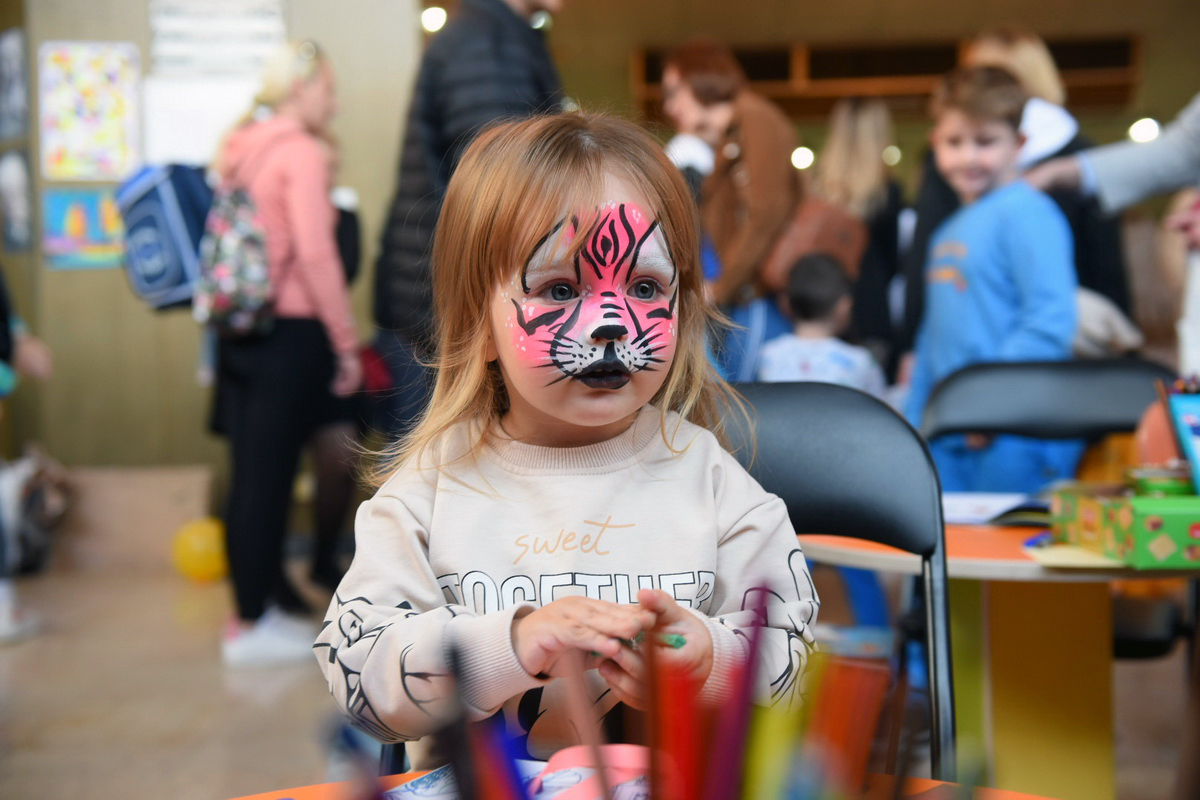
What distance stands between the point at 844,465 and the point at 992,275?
1309 mm

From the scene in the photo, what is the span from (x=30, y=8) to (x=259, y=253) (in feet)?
8.12

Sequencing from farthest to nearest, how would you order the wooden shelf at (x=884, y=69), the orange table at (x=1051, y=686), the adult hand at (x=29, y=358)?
the wooden shelf at (x=884, y=69) → the adult hand at (x=29, y=358) → the orange table at (x=1051, y=686)

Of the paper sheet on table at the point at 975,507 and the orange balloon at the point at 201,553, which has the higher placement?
the paper sheet on table at the point at 975,507

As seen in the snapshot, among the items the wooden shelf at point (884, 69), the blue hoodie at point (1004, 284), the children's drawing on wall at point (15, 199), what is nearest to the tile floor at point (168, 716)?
the blue hoodie at point (1004, 284)

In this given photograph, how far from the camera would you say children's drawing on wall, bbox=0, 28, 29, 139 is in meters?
4.47

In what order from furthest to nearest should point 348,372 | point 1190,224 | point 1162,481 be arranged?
point 348,372 → point 1190,224 → point 1162,481

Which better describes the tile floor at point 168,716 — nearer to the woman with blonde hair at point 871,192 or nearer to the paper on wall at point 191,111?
the woman with blonde hair at point 871,192

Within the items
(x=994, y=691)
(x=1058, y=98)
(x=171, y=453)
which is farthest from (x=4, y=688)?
(x=1058, y=98)

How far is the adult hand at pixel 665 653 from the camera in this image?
0.60 m

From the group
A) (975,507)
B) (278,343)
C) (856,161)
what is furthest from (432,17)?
(975,507)

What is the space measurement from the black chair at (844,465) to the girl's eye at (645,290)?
0.29 meters

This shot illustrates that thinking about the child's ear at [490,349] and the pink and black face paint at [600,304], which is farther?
the child's ear at [490,349]

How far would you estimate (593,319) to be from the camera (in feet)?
2.58

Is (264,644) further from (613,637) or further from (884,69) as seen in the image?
(884,69)
